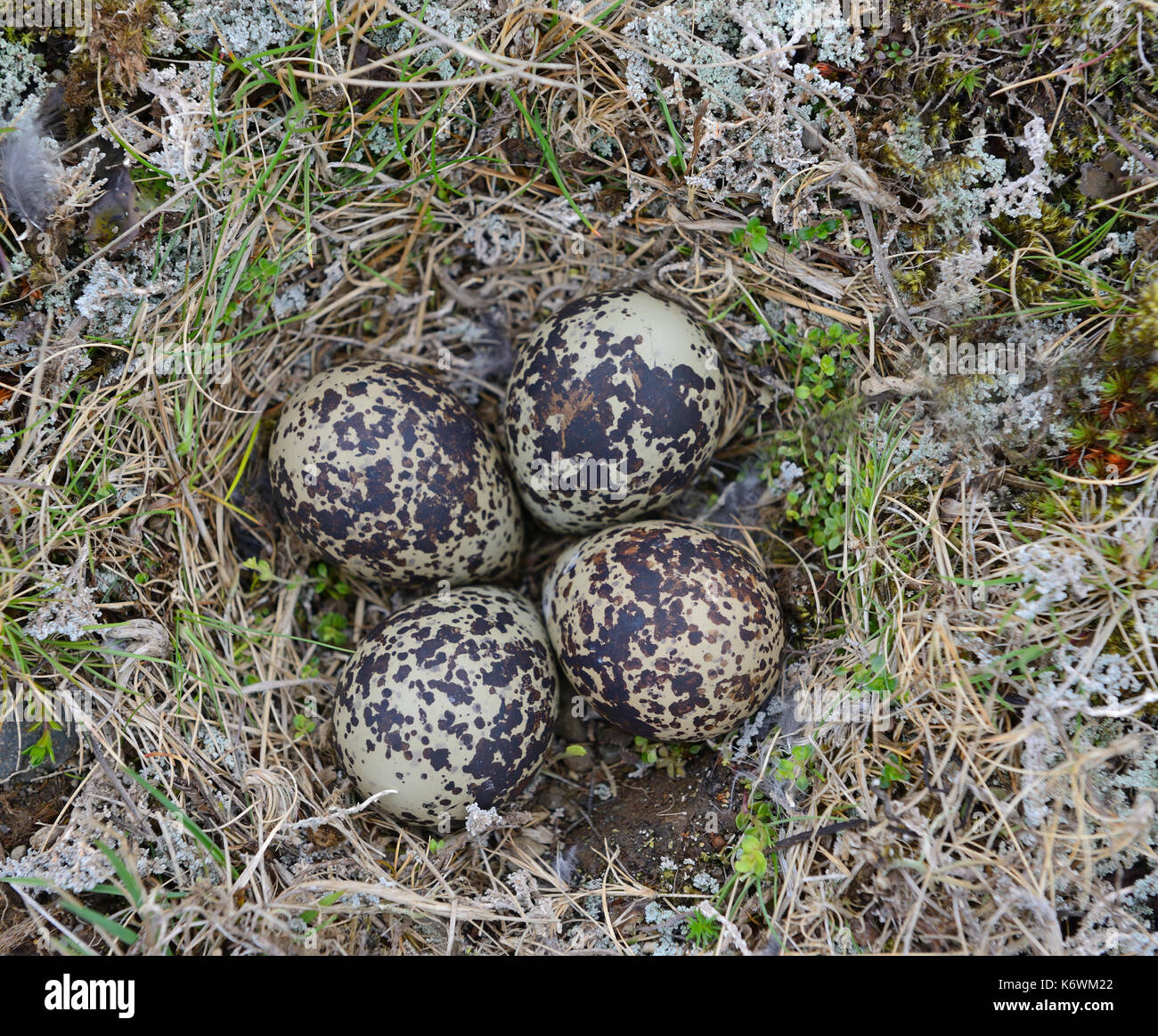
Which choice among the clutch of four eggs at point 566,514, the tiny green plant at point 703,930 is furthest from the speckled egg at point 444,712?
the tiny green plant at point 703,930

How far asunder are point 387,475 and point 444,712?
72cm

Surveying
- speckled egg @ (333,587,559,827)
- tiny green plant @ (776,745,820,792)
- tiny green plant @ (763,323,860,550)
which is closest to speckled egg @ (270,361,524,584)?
speckled egg @ (333,587,559,827)

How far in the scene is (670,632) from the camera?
7.22ft

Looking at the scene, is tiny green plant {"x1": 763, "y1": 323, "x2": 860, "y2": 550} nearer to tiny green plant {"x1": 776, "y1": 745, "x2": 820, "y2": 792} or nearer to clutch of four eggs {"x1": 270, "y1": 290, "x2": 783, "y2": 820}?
clutch of four eggs {"x1": 270, "y1": 290, "x2": 783, "y2": 820}

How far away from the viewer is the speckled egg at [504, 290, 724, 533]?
2330 mm

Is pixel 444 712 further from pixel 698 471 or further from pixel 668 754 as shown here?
pixel 698 471

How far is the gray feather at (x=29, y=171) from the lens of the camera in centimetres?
223

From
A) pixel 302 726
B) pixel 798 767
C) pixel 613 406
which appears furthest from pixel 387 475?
pixel 798 767

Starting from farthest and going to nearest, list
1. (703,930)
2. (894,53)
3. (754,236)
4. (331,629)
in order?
1. (331,629)
2. (754,236)
3. (894,53)
4. (703,930)

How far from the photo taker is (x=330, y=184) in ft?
8.23
